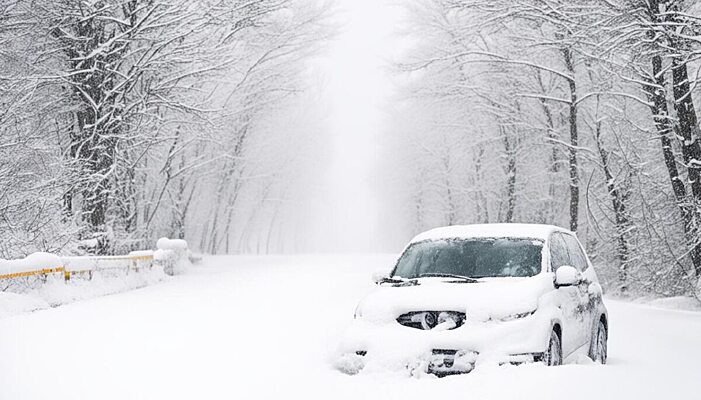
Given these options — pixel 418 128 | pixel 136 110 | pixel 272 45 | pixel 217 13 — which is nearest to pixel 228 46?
pixel 217 13

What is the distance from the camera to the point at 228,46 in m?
21.6

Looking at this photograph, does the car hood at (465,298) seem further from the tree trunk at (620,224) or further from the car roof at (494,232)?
the tree trunk at (620,224)

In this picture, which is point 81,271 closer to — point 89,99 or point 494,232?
point 89,99

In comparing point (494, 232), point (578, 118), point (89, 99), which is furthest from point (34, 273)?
point (578, 118)

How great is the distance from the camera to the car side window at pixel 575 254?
28.2 ft

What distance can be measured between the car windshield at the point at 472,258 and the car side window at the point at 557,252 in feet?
0.83

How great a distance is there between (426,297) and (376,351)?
687 mm

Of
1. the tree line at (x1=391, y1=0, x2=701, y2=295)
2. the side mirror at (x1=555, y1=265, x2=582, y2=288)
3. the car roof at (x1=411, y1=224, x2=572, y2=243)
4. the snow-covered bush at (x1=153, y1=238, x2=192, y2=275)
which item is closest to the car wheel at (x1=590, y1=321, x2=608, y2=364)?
the car roof at (x1=411, y1=224, x2=572, y2=243)

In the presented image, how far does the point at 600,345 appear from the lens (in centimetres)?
856

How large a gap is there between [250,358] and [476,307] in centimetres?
292

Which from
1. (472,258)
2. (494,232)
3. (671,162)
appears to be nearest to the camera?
(472,258)

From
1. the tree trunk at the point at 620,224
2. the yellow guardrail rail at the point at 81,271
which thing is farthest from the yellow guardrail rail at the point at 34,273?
the tree trunk at the point at 620,224

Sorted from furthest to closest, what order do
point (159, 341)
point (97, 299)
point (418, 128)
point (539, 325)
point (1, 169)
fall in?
point (418, 128), point (1, 169), point (97, 299), point (159, 341), point (539, 325)

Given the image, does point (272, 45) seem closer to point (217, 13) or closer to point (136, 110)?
point (217, 13)
